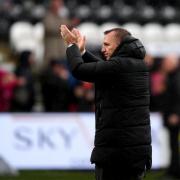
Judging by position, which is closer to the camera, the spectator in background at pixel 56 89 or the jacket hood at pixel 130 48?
the jacket hood at pixel 130 48

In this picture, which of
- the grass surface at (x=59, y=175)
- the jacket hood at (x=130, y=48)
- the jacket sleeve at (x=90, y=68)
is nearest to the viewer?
the jacket sleeve at (x=90, y=68)

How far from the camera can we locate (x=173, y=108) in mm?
12398

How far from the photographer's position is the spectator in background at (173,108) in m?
12.4

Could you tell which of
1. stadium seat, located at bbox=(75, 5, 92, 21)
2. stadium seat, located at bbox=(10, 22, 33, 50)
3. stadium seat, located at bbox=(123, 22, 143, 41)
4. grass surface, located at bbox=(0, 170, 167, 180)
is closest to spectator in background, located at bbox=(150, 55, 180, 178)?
grass surface, located at bbox=(0, 170, 167, 180)

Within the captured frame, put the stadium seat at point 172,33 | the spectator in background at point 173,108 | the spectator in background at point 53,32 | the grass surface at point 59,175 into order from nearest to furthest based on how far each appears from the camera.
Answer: the spectator in background at point 173,108 → the grass surface at point 59,175 → the spectator in background at point 53,32 → the stadium seat at point 172,33

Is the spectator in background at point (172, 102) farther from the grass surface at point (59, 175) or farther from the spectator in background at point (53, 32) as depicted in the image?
the spectator in background at point (53, 32)

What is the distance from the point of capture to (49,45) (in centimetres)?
1692

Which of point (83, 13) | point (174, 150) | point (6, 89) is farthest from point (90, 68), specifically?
point (83, 13)

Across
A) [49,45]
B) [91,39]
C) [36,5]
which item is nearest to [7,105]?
[49,45]

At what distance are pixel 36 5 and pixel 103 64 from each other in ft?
51.5

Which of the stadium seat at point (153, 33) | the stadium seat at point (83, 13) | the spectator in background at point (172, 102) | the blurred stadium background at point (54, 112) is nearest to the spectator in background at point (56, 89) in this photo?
the blurred stadium background at point (54, 112)

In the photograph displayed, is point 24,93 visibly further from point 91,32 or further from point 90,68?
point 90,68

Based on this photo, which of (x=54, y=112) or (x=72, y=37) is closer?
(x=72, y=37)

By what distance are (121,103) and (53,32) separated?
1006cm
